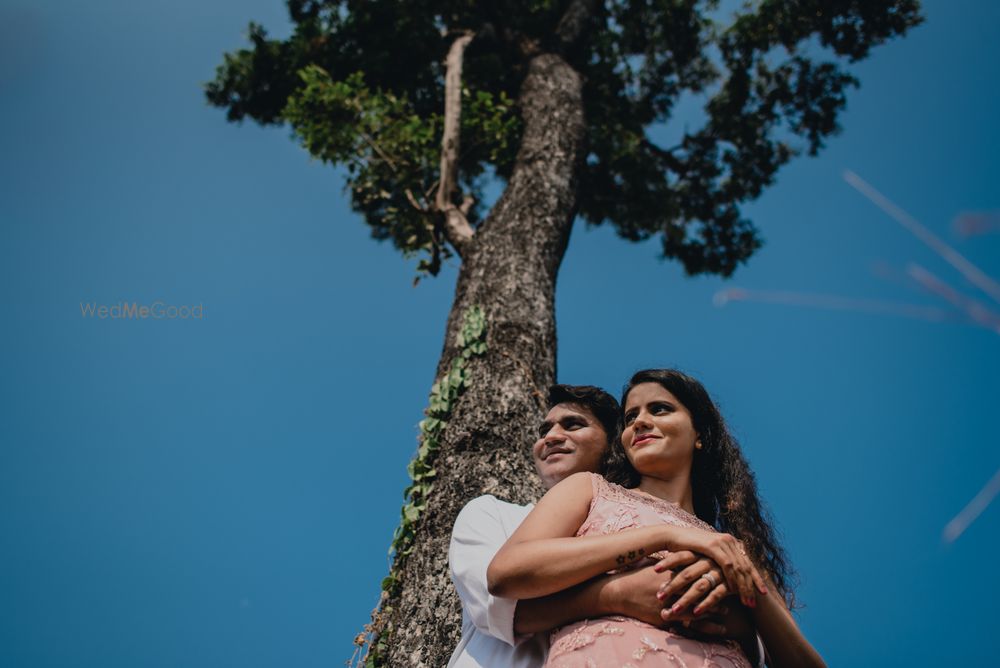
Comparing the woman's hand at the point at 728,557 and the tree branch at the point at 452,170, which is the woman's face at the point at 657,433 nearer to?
the woman's hand at the point at 728,557

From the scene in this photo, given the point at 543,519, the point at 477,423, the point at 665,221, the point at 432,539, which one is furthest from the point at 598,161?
the point at 543,519

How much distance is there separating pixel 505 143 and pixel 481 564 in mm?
4882

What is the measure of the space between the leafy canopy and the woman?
12.8 ft

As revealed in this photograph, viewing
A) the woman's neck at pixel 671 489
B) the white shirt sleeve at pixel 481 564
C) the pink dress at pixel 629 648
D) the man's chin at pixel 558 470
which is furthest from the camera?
the man's chin at pixel 558 470

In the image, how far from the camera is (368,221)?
25.3ft

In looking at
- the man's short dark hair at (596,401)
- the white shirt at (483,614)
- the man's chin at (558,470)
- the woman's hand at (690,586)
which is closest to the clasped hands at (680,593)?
the woman's hand at (690,586)

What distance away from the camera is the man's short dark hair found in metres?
2.82

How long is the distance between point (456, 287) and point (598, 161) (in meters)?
3.88

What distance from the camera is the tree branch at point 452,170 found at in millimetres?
4797

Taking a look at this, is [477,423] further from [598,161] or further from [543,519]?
[598,161]

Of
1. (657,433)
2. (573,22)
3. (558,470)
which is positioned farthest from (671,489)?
(573,22)

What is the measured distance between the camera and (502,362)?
11.6 feet

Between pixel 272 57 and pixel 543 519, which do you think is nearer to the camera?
pixel 543 519

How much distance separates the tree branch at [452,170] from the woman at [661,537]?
99.7 inches
